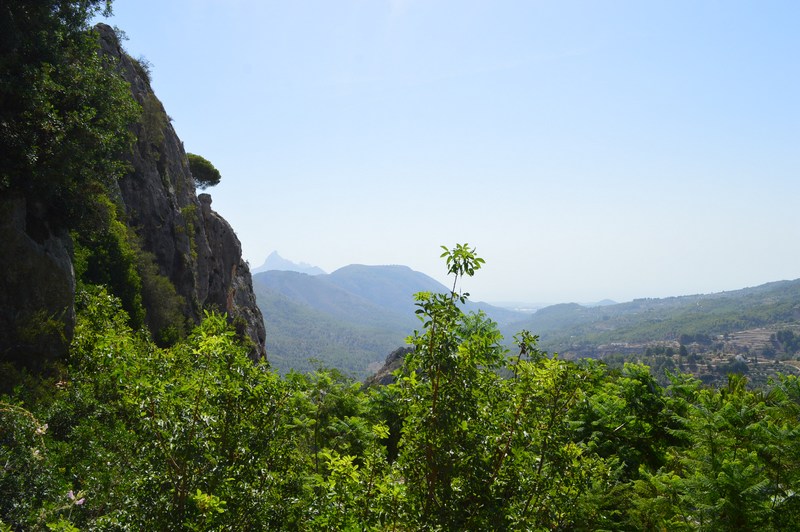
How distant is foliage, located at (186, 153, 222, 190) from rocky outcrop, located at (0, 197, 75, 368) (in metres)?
49.8

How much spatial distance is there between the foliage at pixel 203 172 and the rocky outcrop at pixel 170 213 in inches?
422

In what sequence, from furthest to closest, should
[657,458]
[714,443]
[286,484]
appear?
[657,458]
[714,443]
[286,484]

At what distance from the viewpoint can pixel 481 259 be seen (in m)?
5.65

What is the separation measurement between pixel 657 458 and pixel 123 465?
44.3 feet

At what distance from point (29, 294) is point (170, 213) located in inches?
1084

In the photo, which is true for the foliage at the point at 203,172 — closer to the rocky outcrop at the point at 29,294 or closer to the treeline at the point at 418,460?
the rocky outcrop at the point at 29,294

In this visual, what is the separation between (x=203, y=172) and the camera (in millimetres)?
64875

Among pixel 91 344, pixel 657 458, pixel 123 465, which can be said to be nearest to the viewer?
pixel 123 465

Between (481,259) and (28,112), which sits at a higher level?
(28,112)

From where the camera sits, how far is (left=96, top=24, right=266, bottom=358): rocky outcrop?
127 ft

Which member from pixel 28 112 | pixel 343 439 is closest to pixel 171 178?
pixel 28 112

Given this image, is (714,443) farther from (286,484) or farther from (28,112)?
(28,112)

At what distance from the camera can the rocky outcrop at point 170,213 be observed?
38781 millimetres

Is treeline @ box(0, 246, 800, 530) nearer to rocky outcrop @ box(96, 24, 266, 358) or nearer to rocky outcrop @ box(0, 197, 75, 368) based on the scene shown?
rocky outcrop @ box(0, 197, 75, 368)
